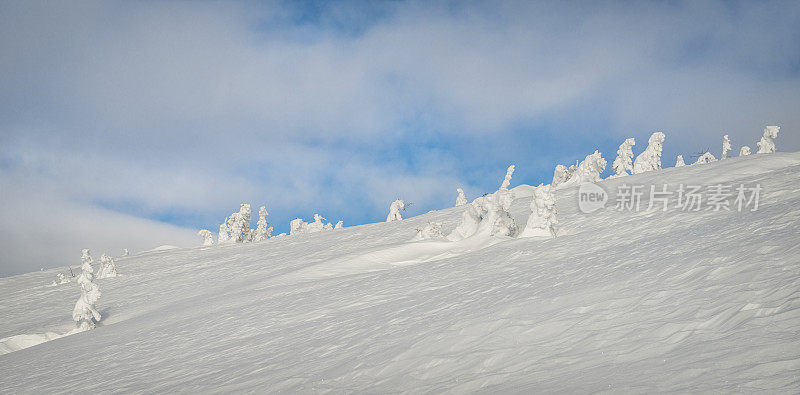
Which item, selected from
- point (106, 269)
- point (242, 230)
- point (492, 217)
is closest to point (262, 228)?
point (242, 230)

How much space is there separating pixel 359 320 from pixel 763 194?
50.5ft

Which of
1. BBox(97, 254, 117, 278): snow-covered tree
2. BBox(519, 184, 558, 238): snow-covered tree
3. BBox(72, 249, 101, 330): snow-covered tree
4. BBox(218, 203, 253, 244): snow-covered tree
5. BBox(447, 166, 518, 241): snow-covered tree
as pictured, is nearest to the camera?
BBox(519, 184, 558, 238): snow-covered tree

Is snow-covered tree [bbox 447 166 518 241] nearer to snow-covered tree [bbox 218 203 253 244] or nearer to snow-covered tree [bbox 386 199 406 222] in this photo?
snow-covered tree [bbox 386 199 406 222]

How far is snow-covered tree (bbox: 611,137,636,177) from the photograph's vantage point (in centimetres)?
5456

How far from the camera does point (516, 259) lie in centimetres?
1519

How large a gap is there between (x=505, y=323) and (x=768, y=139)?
49034 millimetres

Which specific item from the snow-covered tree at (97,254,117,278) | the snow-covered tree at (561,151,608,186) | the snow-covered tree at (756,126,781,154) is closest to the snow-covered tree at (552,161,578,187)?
the snow-covered tree at (561,151,608,186)

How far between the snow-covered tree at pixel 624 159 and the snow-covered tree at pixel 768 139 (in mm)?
13173

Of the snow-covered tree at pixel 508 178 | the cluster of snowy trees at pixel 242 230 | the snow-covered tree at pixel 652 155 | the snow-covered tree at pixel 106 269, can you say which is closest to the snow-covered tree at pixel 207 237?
the cluster of snowy trees at pixel 242 230

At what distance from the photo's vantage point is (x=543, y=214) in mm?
19766

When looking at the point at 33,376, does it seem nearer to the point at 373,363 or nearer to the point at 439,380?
the point at 373,363

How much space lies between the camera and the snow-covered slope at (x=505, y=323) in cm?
498

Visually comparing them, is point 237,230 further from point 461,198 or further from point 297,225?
point 461,198

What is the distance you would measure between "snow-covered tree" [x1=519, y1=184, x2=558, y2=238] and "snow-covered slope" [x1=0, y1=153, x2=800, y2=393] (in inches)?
58.2
